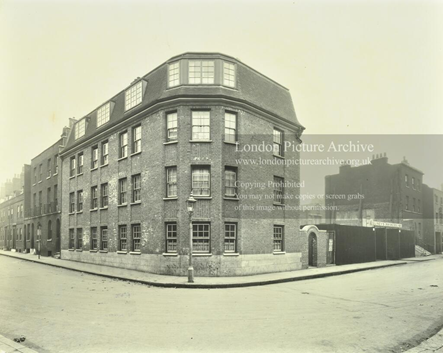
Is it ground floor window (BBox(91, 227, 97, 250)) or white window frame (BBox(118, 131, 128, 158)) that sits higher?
white window frame (BBox(118, 131, 128, 158))

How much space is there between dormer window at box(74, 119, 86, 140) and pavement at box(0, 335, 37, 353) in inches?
953

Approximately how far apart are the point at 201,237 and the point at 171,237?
1664mm

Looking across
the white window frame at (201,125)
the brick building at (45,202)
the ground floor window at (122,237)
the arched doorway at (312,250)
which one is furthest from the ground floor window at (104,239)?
the arched doorway at (312,250)

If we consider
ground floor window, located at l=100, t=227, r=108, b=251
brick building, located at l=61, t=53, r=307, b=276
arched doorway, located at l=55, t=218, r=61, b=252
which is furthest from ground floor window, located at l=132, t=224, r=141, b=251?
arched doorway, located at l=55, t=218, r=61, b=252

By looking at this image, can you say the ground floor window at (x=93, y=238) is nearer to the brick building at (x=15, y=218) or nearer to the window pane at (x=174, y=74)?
the window pane at (x=174, y=74)

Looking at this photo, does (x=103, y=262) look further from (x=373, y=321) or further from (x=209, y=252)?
(x=373, y=321)

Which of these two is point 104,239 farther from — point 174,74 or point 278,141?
point 278,141

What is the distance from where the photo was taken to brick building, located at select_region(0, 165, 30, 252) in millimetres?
42219

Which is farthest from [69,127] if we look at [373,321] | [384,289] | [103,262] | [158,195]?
[373,321]

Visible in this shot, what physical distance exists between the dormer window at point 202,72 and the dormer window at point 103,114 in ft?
29.3

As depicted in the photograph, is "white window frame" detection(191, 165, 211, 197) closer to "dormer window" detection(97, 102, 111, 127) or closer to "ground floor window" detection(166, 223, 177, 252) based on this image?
"ground floor window" detection(166, 223, 177, 252)

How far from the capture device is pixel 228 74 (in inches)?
761

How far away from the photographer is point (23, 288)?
13945 millimetres

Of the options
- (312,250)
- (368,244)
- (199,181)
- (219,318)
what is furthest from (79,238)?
(368,244)
